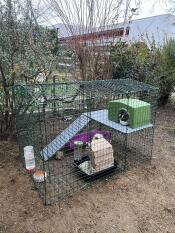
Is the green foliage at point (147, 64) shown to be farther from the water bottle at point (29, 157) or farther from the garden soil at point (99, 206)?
the water bottle at point (29, 157)

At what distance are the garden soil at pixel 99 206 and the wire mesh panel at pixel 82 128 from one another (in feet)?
0.44

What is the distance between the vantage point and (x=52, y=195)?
91.7 inches

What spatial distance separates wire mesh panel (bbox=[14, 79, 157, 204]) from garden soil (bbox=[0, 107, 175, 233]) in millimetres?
135

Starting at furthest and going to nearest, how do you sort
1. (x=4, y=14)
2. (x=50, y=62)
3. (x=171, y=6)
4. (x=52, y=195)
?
1. (x=171, y=6)
2. (x=50, y=62)
3. (x=4, y=14)
4. (x=52, y=195)

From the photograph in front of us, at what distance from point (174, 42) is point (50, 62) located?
2.88 m

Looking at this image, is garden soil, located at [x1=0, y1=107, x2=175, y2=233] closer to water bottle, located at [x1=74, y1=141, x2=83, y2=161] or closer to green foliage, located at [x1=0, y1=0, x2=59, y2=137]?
water bottle, located at [x1=74, y1=141, x2=83, y2=161]

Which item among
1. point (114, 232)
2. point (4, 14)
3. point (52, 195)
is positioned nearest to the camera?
point (114, 232)

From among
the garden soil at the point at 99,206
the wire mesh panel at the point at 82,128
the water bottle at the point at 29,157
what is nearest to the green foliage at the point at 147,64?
the wire mesh panel at the point at 82,128

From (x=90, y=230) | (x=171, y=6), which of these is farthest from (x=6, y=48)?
(x=171, y=6)

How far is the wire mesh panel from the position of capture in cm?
252

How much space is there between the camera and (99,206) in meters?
2.23

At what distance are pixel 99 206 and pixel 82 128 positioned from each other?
1.16m

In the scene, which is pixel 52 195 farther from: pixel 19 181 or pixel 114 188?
pixel 114 188

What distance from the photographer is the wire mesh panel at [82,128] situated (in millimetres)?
2521
